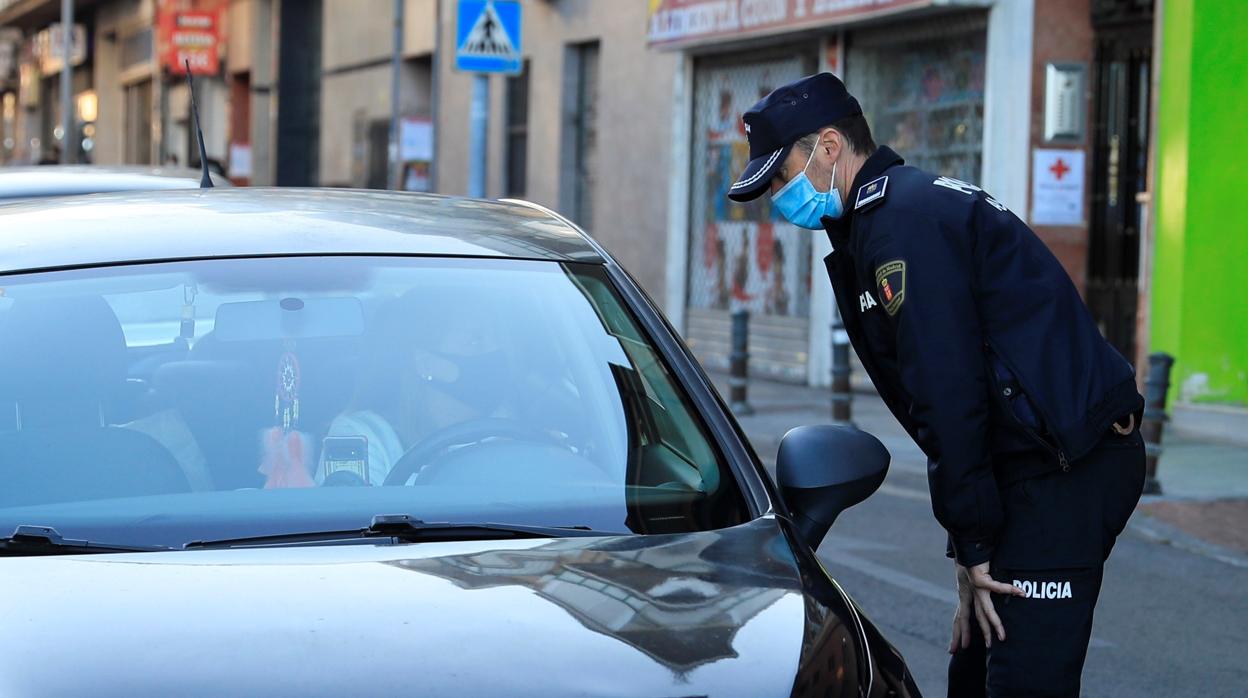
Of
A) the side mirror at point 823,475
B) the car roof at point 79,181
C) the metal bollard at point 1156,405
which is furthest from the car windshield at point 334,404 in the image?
the metal bollard at point 1156,405

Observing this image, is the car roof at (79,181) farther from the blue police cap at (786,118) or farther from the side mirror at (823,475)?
the side mirror at (823,475)

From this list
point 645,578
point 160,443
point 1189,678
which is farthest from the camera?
point 1189,678

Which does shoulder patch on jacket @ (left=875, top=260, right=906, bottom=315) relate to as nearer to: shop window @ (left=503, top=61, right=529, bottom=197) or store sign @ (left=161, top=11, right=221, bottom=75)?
shop window @ (left=503, top=61, right=529, bottom=197)

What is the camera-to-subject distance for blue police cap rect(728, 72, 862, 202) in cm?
361

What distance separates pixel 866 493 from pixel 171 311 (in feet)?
4.31

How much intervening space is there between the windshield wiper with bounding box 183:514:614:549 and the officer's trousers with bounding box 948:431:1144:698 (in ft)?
3.06

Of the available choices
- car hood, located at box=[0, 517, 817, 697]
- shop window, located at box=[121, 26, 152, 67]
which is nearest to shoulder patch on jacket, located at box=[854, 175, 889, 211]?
car hood, located at box=[0, 517, 817, 697]

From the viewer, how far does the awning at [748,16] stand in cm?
1525

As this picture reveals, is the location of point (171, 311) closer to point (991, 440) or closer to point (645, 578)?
point (645, 578)

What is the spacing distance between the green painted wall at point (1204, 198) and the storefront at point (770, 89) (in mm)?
1883

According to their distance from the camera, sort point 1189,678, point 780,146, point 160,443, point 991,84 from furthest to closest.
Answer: point 991,84 < point 1189,678 < point 780,146 < point 160,443

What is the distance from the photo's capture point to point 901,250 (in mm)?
3430

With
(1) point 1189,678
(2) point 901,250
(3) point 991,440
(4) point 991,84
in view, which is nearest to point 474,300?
(2) point 901,250

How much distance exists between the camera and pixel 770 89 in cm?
1838
